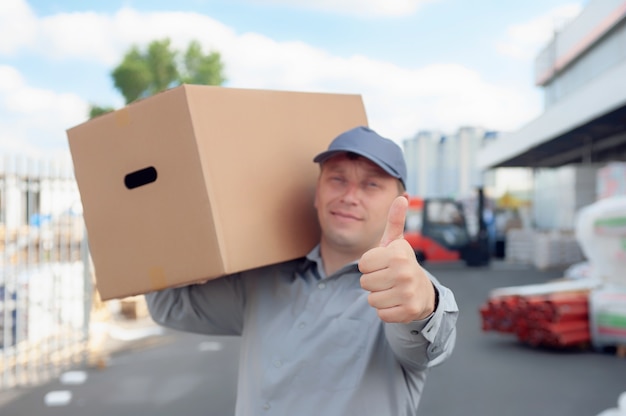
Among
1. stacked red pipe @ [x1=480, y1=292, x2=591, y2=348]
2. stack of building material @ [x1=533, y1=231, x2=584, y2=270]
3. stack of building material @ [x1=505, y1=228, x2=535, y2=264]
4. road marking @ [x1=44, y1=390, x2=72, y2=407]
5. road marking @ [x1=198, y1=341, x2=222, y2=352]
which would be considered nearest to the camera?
road marking @ [x1=44, y1=390, x2=72, y2=407]

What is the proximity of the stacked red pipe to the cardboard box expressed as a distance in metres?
6.18

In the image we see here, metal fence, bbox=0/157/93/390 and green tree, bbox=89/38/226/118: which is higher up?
green tree, bbox=89/38/226/118

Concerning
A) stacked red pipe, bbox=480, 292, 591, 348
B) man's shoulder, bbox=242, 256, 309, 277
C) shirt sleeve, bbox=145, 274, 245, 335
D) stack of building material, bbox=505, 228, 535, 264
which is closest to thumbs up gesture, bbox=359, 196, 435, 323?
man's shoulder, bbox=242, 256, 309, 277

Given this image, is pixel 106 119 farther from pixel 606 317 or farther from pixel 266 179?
pixel 606 317

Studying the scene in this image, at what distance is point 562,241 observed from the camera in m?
18.7

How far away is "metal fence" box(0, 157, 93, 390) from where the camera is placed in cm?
595

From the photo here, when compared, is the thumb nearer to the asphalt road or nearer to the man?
the man

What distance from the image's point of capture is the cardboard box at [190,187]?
163cm

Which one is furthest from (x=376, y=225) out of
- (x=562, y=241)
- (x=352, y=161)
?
(x=562, y=241)

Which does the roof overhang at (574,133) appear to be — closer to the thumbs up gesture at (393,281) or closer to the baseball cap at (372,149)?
the baseball cap at (372,149)

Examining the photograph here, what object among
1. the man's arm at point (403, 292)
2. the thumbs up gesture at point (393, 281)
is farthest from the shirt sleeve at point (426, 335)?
the thumbs up gesture at point (393, 281)

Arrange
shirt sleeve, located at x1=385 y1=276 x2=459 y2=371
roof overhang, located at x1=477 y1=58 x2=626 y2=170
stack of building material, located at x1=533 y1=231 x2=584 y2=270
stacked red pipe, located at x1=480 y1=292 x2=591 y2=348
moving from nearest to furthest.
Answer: shirt sleeve, located at x1=385 y1=276 x2=459 y2=371 < stacked red pipe, located at x1=480 y1=292 x2=591 y2=348 < roof overhang, located at x1=477 y1=58 x2=626 y2=170 < stack of building material, located at x1=533 y1=231 x2=584 y2=270

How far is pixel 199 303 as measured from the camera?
197 cm

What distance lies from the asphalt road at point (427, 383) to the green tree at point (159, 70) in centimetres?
2015
